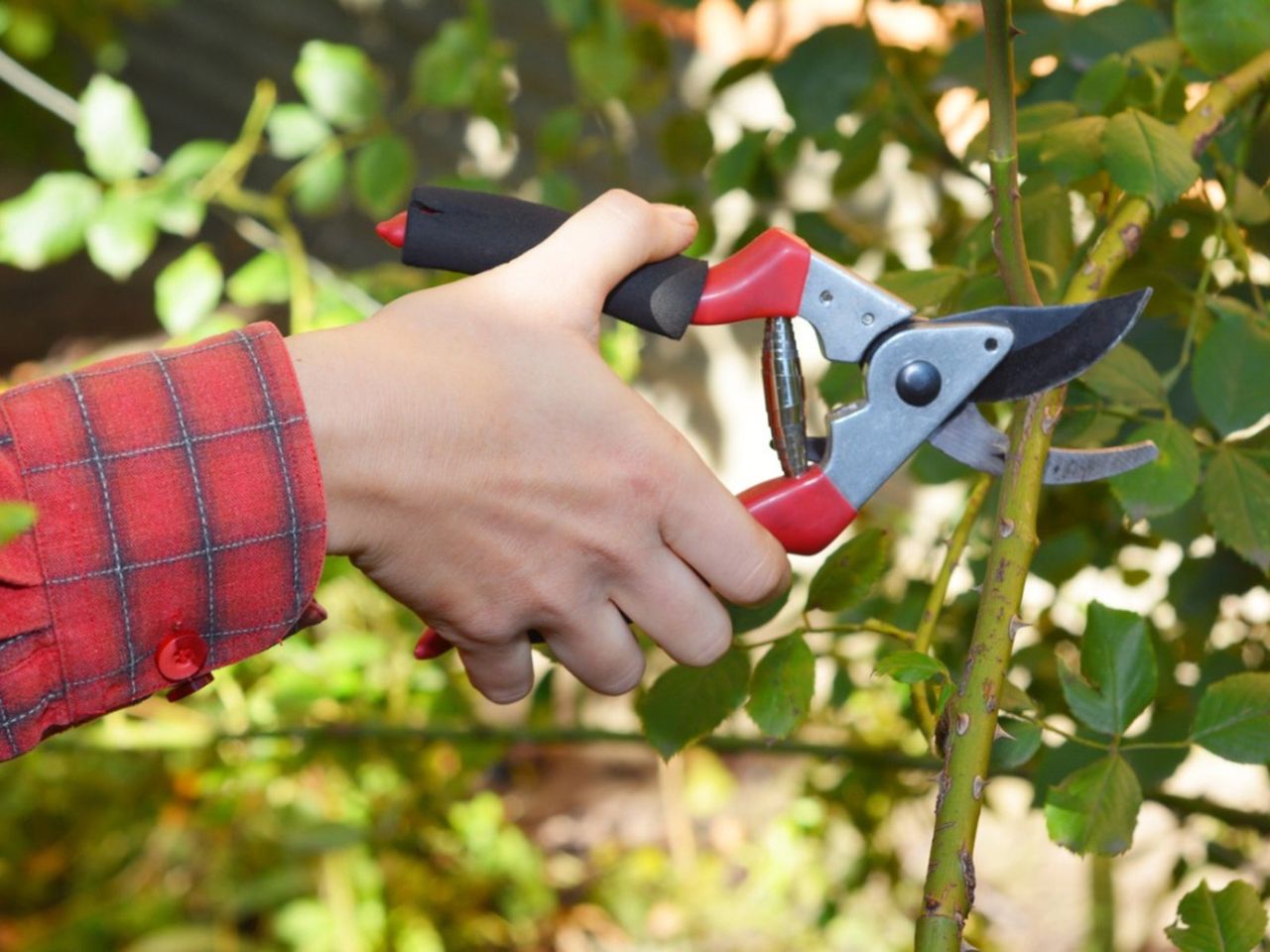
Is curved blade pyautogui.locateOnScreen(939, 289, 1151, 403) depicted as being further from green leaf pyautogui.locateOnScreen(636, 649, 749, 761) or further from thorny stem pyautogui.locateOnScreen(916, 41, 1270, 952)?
green leaf pyautogui.locateOnScreen(636, 649, 749, 761)

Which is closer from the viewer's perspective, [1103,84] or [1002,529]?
[1002,529]

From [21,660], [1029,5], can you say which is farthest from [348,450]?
[1029,5]

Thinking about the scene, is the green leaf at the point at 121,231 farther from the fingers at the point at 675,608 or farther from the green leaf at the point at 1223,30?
the green leaf at the point at 1223,30

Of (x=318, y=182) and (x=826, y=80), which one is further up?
(x=826, y=80)

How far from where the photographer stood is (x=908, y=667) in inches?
25.9

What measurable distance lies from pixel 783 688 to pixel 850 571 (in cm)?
9

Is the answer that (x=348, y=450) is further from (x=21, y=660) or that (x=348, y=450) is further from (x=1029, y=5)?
(x=1029, y=5)

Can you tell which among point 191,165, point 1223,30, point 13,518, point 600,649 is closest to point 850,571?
point 600,649

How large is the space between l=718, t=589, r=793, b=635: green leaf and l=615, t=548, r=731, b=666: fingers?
6cm

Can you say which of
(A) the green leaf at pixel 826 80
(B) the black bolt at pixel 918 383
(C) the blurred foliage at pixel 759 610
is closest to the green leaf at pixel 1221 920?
(C) the blurred foliage at pixel 759 610

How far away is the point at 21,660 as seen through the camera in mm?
762

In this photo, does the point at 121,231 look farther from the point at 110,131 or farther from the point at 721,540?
the point at 721,540

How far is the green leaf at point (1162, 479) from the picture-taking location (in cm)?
78

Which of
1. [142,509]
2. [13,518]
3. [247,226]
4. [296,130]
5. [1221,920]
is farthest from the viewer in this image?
[247,226]
